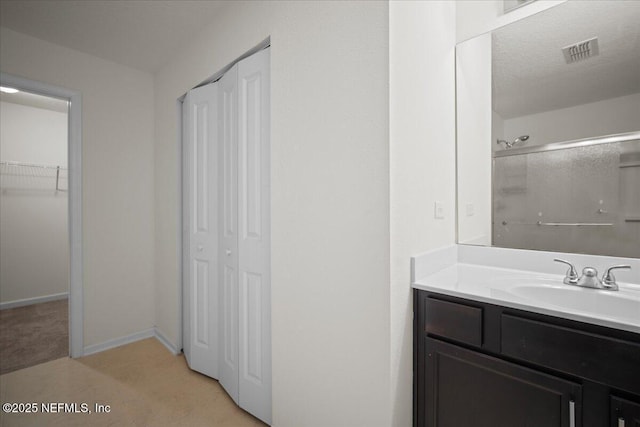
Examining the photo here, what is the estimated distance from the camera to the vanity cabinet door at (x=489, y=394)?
91 cm

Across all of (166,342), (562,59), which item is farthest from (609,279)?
(166,342)

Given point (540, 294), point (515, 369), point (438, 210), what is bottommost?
point (515, 369)

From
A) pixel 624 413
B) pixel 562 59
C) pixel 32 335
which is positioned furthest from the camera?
pixel 32 335

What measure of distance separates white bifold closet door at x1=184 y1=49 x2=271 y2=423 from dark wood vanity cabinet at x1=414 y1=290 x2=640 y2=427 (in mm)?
870

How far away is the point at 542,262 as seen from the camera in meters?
→ 1.38

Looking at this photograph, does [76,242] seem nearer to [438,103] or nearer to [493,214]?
[438,103]

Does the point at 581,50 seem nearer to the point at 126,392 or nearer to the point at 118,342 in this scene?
the point at 126,392

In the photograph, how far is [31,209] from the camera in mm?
3762

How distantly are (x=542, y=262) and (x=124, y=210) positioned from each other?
125 inches

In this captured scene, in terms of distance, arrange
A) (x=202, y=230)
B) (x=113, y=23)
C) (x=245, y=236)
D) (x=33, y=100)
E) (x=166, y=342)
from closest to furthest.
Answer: (x=245, y=236) → (x=113, y=23) → (x=202, y=230) → (x=166, y=342) → (x=33, y=100)

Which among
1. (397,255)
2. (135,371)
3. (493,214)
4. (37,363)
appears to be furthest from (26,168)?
(493,214)

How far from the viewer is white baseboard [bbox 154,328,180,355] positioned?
246cm

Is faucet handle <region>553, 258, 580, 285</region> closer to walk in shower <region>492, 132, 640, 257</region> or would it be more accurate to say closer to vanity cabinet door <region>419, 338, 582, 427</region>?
walk in shower <region>492, 132, 640, 257</region>

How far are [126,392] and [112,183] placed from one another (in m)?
1.73
